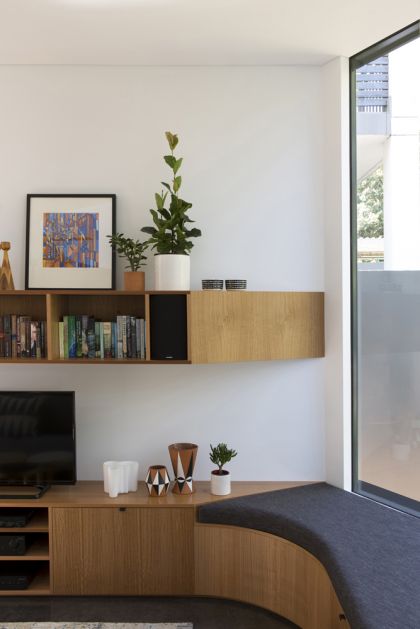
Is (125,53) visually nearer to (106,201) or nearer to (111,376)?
(106,201)

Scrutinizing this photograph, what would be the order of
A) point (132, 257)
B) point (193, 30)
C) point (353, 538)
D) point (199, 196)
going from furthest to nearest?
point (199, 196)
point (132, 257)
point (193, 30)
point (353, 538)

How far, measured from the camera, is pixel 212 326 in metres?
3.10

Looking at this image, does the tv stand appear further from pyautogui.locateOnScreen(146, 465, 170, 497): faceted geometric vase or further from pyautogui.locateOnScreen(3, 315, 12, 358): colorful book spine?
pyautogui.locateOnScreen(3, 315, 12, 358): colorful book spine

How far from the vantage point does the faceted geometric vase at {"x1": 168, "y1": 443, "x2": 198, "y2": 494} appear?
10.4 feet

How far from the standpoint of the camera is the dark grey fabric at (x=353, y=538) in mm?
2082

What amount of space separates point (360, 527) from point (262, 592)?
2.03ft

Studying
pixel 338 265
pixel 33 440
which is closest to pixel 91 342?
pixel 33 440

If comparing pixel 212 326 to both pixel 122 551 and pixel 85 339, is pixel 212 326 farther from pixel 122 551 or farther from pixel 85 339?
pixel 122 551

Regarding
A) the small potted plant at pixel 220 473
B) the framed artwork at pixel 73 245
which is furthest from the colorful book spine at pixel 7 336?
the small potted plant at pixel 220 473

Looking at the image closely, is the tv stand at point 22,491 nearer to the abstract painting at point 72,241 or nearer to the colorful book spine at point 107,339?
the colorful book spine at point 107,339

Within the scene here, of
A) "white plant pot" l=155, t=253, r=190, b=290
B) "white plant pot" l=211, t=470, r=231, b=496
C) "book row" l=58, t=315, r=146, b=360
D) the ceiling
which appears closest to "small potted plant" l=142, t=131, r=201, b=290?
"white plant pot" l=155, t=253, r=190, b=290

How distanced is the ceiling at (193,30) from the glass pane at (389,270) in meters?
0.29

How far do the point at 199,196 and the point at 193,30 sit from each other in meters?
0.85

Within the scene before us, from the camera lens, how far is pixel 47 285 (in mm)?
3340
